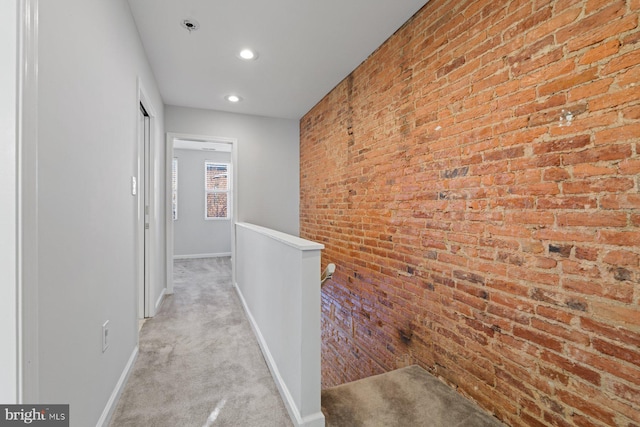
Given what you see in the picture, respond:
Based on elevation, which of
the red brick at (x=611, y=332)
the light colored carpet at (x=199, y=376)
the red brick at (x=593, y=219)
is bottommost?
the light colored carpet at (x=199, y=376)

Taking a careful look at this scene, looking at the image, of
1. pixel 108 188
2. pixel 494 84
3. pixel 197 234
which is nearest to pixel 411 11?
pixel 494 84

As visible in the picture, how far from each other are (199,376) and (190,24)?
2.52 metres

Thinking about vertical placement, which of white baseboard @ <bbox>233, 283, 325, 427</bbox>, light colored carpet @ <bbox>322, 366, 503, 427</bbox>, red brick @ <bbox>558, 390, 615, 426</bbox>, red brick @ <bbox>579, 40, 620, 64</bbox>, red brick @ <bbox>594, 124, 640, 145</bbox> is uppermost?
red brick @ <bbox>579, 40, 620, 64</bbox>

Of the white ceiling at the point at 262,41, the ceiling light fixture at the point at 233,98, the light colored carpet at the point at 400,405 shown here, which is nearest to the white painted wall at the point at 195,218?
the white ceiling at the point at 262,41

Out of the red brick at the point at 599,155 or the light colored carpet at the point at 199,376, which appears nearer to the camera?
the red brick at the point at 599,155

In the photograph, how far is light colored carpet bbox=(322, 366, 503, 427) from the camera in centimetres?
153

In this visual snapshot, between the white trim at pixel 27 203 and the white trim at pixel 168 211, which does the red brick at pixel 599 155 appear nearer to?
the white trim at pixel 27 203

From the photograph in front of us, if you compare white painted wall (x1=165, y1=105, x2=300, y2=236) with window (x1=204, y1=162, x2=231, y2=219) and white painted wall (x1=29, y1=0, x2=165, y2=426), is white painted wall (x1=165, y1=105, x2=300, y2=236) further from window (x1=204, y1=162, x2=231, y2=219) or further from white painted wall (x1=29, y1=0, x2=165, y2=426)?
window (x1=204, y1=162, x2=231, y2=219)

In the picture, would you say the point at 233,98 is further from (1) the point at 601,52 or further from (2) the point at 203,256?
(2) the point at 203,256

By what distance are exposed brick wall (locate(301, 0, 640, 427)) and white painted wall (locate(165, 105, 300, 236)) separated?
205 centimetres

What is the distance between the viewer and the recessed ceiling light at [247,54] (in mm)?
2566

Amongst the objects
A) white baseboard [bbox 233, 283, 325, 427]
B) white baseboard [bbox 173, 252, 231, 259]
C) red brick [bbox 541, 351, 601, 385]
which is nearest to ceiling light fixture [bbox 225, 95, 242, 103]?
white baseboard [bbox 233, 283, 325, 427]

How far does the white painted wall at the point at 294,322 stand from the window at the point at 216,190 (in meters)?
5.04

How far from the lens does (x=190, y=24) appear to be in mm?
2186
